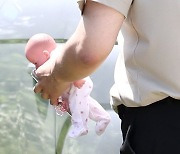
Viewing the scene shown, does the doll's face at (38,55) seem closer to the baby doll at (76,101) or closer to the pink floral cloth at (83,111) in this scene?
the baby doll at (76,101)

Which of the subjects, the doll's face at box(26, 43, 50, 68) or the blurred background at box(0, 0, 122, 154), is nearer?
the doll's face at box(26, 43, 50, 68)

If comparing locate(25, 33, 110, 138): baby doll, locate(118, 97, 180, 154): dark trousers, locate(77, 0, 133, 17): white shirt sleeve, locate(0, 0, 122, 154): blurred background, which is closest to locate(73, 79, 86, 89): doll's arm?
locate(25, 33, 110, 138): baby doll

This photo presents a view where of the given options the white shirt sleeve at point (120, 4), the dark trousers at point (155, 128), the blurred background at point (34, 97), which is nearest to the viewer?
the white shirt sleeve at point (120, 4)

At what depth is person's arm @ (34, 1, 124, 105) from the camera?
1.26 meters

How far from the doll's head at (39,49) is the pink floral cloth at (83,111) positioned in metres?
0.15

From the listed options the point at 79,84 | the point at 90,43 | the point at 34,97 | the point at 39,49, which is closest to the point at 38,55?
the point at 39,49

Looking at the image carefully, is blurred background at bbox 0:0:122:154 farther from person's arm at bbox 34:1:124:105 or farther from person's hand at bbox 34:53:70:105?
person's arm at bbox 34:1:124:105

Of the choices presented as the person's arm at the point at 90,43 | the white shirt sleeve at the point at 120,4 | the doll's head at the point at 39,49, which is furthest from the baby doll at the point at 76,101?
the white shirt sleeve at the point at 120,4

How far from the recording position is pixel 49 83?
1.57 meters

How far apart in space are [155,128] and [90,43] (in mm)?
305

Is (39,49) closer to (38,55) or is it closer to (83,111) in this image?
(38,55)

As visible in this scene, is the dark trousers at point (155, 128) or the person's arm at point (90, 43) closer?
the person's arm at point (90, 43)

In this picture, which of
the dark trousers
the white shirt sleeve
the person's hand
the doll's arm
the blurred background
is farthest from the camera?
the blurred background

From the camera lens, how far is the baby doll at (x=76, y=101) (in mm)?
1851
